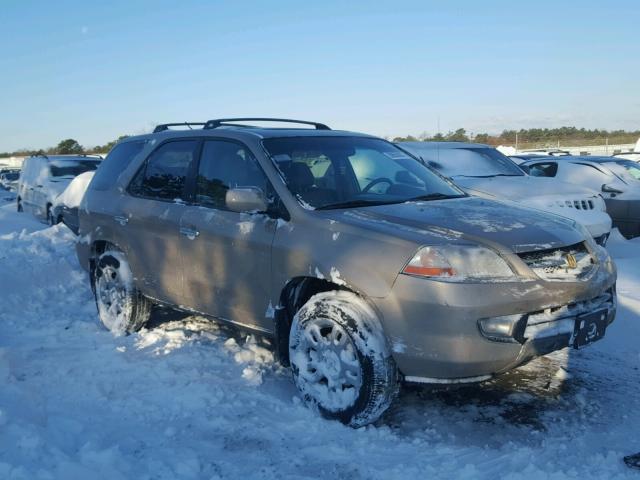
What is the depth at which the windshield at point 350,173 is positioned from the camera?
407cm

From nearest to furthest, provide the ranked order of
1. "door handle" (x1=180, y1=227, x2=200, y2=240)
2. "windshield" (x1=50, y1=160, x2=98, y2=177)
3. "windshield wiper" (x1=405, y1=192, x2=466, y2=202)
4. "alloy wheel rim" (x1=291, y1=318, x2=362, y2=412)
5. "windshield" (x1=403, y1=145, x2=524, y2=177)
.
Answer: "alloy wheel rim" (x1=291, y1=318, x2=362, y2=412)
"windshield wiper" (x1=405, y1=192, x2=466, y2=202)
"door handle" (x1=180, y1=227, x2=200, y2=240)
"windshield" (x1=403, y1=145, x2=524, y2=177)
"windshield" (x1=50, y1=160, x2=98, y2=177)

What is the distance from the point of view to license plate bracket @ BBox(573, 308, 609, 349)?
135 inches

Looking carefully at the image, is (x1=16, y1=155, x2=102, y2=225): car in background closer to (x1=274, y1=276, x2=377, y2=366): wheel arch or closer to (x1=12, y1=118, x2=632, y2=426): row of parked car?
(x1=12, y1=118, x2=632, y2=426): row of parked car

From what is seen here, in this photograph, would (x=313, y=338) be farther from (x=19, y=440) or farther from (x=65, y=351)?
(x=65, y=351)

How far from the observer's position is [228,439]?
3389mm

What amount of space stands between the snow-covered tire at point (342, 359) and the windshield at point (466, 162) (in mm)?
5303

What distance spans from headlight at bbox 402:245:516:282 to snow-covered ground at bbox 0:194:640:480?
922 millimetres

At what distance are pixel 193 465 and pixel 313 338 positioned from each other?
1009 millimetres

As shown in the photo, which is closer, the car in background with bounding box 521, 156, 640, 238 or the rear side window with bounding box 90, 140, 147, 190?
the rear side window with bounding box 90, 140, 147, 190

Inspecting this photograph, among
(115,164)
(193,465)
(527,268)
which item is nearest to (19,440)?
(193,465)

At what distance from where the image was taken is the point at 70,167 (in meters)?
13.9

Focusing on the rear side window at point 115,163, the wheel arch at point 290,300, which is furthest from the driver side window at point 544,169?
the wheel arch at point 290,300

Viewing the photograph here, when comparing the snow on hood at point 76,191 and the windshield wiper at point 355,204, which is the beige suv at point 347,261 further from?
the snow on hood at point 76,191

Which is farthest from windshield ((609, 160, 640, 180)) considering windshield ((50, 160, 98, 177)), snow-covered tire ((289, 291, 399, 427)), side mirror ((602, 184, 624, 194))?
windshield ((50, 160, 98, 177))
